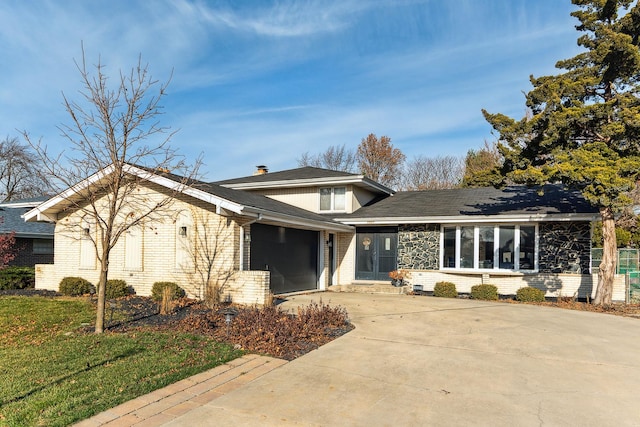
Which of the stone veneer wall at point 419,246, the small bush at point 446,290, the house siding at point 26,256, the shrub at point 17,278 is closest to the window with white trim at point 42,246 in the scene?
the house siding at point 26,256

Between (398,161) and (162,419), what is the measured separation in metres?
35.4

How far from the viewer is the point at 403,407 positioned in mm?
4566

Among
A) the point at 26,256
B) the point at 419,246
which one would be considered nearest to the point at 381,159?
the point at 419,246

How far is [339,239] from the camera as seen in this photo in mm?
17203

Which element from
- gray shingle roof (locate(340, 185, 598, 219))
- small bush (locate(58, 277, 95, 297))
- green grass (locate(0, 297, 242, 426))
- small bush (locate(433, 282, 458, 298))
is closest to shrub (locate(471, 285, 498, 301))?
small bush (locate(433, 282, 458, 298))

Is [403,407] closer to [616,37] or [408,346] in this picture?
[408,346]

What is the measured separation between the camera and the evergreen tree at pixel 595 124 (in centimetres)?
1112

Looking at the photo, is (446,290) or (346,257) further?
(346,257)

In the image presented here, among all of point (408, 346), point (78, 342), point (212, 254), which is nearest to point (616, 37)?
point (408, 346)

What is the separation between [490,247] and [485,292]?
1713mm

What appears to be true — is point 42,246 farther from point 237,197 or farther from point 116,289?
point 237,197

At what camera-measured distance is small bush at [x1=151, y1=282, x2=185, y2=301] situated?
1124 centimetres

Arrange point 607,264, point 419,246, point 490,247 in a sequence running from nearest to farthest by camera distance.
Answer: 1. point 607,264
2. point 490,247
3. point 419,246

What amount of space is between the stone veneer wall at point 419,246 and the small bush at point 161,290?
820 cm
